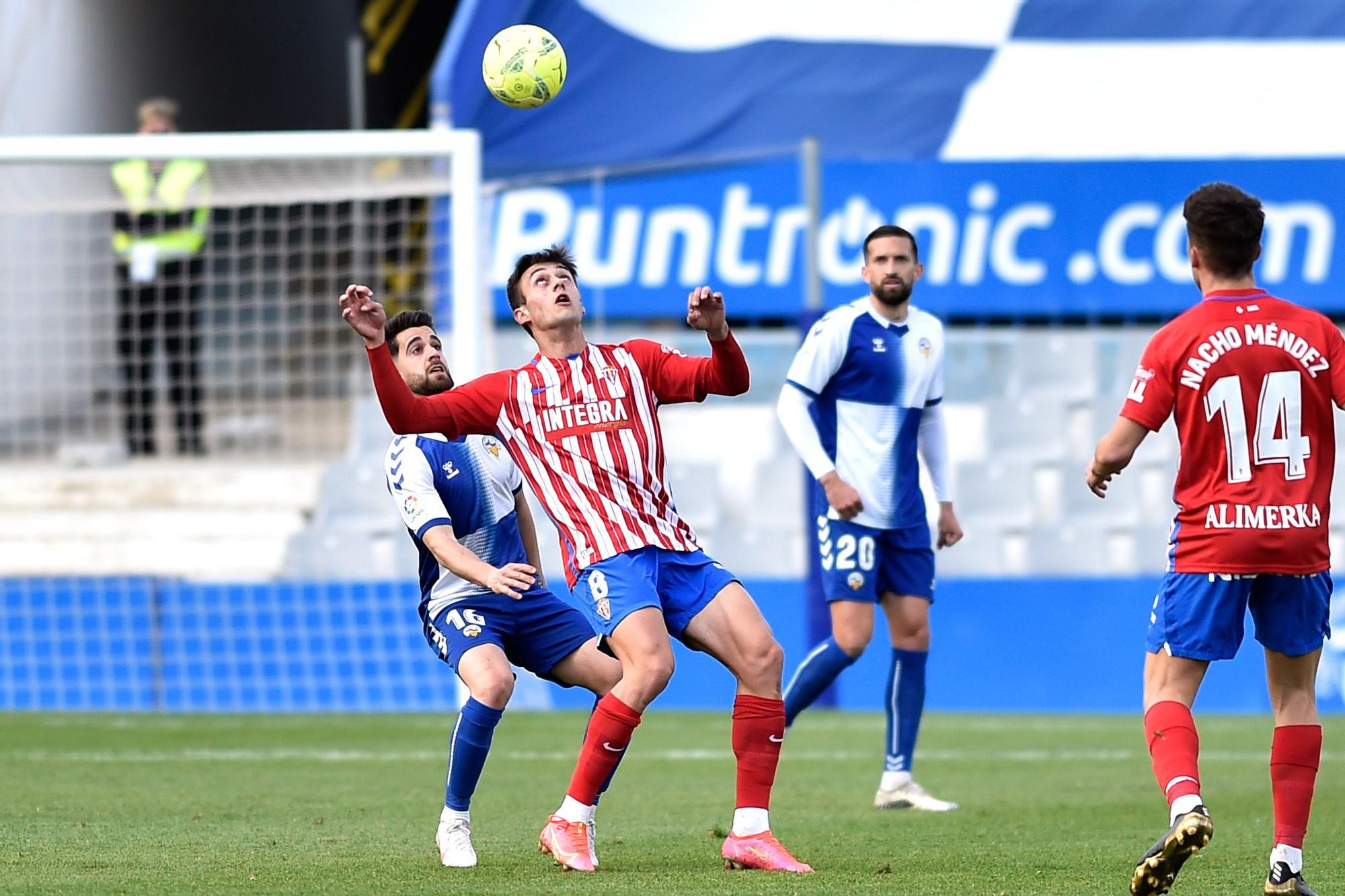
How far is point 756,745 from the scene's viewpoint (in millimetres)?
5176

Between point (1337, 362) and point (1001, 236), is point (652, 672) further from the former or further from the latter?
point (1001, 236)

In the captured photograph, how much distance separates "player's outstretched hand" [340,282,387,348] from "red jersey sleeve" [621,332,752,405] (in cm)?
74

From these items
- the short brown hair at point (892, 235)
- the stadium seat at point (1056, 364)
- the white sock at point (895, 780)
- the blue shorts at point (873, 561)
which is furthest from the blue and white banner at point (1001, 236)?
the white sock at point (895, 780)

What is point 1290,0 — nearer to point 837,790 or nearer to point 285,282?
point 285,282

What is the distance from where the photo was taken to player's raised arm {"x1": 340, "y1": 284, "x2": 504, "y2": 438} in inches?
191

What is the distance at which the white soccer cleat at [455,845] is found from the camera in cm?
513

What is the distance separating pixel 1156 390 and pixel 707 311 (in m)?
1.21

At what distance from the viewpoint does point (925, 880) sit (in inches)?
189

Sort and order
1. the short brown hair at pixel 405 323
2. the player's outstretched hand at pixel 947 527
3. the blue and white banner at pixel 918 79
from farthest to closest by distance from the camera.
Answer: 1. the blue and white banner at pixel 918 79
2. the player's outstretched hand at pixel 947 527
3. the short brown hair at pixel 405 323

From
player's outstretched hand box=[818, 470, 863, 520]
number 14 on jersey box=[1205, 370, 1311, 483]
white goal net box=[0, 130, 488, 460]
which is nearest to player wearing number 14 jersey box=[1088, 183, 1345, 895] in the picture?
number 14 on jersey box=[1205, 370, 1311, 483]

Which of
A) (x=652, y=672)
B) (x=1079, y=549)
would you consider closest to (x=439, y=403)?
(x=652, y=672)

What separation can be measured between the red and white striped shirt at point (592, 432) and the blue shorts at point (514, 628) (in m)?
0.36

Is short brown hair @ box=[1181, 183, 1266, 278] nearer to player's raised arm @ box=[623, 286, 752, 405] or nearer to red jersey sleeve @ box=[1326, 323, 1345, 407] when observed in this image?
red jersey sleeve @ box=[1326, 323, 1345, 407]

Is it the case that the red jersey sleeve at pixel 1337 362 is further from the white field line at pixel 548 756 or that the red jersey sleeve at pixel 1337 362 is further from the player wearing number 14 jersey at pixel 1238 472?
the white field line at pixel 548 756
